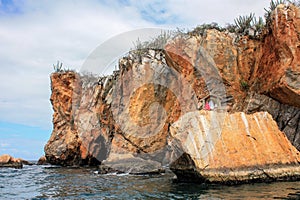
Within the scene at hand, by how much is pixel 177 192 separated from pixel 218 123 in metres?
3.96

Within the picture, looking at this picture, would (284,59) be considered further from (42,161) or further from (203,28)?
(42,161)

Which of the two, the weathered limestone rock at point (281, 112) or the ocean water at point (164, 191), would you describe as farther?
the weathered limestone rock at point (281, 112)

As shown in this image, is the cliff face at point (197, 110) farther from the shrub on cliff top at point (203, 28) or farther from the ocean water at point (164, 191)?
the ocean water at point (164, 191)

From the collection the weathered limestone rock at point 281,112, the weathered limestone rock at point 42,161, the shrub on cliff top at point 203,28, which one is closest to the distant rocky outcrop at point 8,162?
the weathered limestone rock at point 42,161

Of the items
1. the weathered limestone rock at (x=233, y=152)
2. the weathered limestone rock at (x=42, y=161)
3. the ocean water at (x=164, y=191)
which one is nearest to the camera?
the ocean water at (x=164, y=191)

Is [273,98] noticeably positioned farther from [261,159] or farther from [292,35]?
[261,159]

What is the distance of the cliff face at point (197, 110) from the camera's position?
14312 millimetres

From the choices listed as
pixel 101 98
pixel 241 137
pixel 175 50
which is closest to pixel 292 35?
pixel 241 137

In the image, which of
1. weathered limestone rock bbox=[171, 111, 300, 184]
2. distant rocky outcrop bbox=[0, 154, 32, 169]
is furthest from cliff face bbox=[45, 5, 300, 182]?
distant rocky outcrop bbox=[0, 154, 32, 169]

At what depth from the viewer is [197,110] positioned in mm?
17812

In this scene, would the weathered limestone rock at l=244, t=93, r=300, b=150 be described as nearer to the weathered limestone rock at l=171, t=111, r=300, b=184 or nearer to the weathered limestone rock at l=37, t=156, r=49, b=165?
the weathered limestone rock at l=171, t=111, r=300, b=184

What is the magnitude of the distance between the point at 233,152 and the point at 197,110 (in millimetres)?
4019

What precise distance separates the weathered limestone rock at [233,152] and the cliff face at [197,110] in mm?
42

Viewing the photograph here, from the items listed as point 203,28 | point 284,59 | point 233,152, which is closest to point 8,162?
point 203,28
